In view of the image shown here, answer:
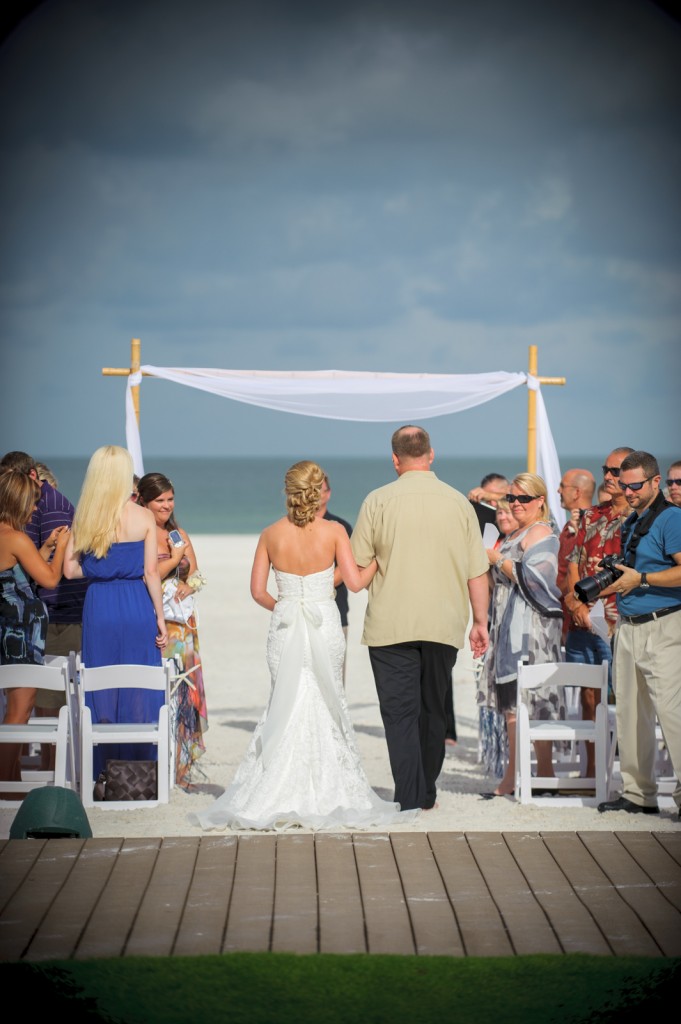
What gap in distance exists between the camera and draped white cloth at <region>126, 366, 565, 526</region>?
362 inches

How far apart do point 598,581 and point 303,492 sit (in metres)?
1.39

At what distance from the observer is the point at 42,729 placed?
267 inches

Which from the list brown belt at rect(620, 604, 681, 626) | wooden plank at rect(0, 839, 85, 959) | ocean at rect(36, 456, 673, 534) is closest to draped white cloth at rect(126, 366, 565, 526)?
brown belt at rect(620, 604, 681, 626)

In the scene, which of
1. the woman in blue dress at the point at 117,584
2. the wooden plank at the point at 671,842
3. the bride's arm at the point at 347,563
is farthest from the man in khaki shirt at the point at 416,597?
the wooden plank at the point at 671,842

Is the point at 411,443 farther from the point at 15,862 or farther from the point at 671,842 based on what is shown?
the point at 15,862

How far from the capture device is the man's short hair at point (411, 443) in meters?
6.58

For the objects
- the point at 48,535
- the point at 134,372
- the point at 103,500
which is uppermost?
the point at 134,372

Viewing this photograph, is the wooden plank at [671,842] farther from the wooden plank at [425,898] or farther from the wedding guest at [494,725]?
the wedding guest at [494,725]

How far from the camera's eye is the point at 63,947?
4387 mm

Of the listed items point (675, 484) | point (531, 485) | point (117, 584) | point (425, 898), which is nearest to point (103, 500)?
point (117, 584)

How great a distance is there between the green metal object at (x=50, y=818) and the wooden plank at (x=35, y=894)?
14 cm

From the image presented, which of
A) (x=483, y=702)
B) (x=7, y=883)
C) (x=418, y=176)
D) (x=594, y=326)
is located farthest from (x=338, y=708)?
(x=418, y=176)

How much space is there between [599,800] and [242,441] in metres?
56.0

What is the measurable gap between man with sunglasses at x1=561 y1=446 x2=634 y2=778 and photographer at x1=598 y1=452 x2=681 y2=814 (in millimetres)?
735
